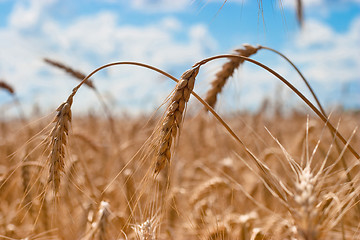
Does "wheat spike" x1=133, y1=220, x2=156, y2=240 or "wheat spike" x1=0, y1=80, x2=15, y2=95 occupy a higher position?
"wheat spike" x1=133, y1=220, x2=156, y2=240

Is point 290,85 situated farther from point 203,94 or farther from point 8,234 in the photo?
point 8,234

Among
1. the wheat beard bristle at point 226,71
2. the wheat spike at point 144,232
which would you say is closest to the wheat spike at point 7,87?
the wheat beard bristle at point 226,71

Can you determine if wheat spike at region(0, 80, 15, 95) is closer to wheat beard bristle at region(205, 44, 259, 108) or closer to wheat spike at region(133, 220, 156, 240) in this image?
wheat beard bristle at region(205, 44, 259, 108)

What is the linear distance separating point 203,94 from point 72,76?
1.10 meters

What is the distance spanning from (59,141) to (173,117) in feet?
1.38

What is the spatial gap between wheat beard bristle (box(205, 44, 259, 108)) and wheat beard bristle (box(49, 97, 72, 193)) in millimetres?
819

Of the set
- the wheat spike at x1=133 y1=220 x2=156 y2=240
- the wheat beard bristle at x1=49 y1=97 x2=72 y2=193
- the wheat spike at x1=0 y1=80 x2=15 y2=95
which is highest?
the wheat beard bristle at x1=49 y1=97 x2=72 y2=193

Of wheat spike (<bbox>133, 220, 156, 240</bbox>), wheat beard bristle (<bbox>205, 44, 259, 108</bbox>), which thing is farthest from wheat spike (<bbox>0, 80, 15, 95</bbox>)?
wheat spike (<bbox>133, 220, 156, 240</bbox>)

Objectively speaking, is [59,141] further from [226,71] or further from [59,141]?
[226,71]

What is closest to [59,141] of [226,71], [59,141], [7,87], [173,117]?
[59,141]

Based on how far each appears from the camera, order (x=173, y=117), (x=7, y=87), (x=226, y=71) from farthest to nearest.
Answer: (x=7, y=87), (x=226, y=71), (x=173, y=117)

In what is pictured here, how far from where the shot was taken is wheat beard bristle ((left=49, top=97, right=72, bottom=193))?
4.04ft

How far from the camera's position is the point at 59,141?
1245mm

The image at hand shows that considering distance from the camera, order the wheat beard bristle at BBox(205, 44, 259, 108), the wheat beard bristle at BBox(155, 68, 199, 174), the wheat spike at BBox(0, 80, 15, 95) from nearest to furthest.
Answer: the wheat beard bristle at BBox(155, 68, 199, 174), the wheat beard bristle at BBox(205, 44, 259, 108), the wheat spike at BBox(0, 80, 15, 95)
